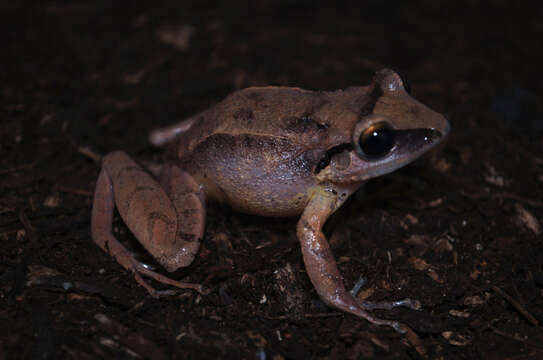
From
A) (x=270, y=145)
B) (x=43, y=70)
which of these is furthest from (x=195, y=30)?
(x=270, y=145)

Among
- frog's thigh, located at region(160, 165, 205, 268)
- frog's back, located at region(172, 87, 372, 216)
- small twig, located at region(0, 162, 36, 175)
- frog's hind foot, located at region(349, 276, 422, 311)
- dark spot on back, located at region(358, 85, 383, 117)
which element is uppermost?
dark spot on back, located at region(358, 85, 383, 117)

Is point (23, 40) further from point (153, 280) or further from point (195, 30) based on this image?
point (153, 280)

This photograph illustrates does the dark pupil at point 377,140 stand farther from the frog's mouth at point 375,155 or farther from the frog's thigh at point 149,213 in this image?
the frog's thigh at point 149,213

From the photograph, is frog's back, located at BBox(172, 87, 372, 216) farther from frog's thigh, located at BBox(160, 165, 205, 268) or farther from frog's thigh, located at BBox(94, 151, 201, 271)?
frog's thigh, located at BBox(94, 151, 201, 271)

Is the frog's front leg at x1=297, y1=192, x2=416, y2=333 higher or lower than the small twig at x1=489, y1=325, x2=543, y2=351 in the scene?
higher

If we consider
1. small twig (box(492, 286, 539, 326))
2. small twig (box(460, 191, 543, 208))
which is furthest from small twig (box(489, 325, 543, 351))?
small twig (box(460, 191, 543, 208))

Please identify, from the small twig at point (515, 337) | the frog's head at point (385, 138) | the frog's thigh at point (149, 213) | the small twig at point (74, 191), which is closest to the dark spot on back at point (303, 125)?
the frog's head at point (385, 138)
